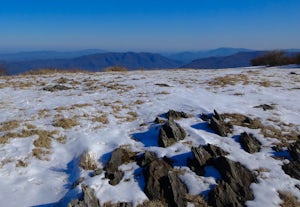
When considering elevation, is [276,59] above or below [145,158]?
below

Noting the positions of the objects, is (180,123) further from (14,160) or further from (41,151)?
(14,160)

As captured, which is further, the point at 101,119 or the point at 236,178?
the point at 101,119

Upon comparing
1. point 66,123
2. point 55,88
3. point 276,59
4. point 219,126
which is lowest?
point 276,59

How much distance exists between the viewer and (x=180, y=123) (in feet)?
40.7

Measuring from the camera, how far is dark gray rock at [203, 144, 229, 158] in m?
9.74

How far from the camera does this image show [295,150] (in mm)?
9969

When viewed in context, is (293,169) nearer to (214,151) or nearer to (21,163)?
(214,151)

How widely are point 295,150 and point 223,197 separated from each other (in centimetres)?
375

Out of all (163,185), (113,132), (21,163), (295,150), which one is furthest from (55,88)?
(295,150)

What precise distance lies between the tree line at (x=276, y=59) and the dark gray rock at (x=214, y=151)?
32.2m

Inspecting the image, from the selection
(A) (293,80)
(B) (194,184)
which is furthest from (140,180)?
(A) (293,80)

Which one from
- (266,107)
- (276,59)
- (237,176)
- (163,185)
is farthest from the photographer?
(276,59)

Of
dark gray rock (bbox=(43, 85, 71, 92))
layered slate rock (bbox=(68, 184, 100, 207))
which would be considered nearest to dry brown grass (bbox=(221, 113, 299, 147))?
layered slate rock (bbox=(68, 184, 100, 207))

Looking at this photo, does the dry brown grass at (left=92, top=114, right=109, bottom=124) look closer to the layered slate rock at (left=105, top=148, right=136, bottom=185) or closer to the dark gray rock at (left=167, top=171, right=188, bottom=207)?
the layered slate rock at (left=105, top=148, right=136, bottom=185)
